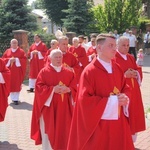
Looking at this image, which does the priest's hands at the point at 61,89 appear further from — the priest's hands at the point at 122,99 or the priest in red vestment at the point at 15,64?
the priest in red vestment at the point at 15,64

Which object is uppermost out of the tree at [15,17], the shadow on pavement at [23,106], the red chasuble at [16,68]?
the tree at [15,17]

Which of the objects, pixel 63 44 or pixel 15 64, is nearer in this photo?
pixel 63 44

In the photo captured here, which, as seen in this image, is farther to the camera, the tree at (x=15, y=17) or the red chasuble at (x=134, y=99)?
the tree at (x=15, y=17)

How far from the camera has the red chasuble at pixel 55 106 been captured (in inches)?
248

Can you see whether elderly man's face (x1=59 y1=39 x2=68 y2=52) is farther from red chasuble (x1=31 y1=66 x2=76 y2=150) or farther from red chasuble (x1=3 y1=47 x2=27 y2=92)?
red chasuble (x1=3 y1=47 x2=27 y2=92)

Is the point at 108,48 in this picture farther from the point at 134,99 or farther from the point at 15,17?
the point at 15,17

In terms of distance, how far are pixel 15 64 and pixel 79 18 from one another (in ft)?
52.2

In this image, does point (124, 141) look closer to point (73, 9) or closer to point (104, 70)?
point (104, 70)

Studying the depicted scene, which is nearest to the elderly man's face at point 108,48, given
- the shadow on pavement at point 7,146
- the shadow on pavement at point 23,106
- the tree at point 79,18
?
the shadow on pavement at point 7,146

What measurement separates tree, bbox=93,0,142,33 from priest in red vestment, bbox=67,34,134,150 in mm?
23362

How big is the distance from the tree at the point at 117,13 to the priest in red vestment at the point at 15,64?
16787 millimetres

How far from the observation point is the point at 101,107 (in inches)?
179

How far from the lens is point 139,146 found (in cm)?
698

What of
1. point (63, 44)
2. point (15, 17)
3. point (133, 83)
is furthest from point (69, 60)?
point (15, 17)
